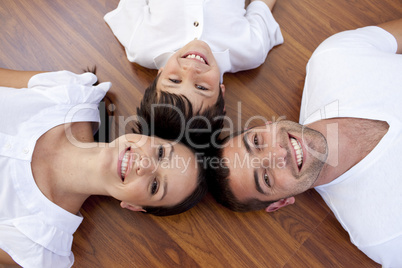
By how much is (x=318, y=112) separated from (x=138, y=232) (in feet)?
2.60

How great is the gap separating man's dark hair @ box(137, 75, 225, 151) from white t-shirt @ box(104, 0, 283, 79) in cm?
19

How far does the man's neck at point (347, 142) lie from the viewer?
0.88m

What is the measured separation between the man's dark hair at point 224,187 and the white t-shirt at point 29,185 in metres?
0.49

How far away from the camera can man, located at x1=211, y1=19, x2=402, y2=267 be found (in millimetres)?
822

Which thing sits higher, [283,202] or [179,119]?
[179,119]

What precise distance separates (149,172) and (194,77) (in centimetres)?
34

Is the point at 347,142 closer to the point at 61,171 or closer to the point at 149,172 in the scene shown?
the point at 149,172

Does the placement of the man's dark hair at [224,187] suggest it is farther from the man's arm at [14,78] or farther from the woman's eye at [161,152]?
the man's arm at [14,78]

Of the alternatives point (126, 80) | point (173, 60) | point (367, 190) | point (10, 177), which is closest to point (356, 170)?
point (367, 190)

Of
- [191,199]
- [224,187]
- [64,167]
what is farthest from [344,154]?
[64,167]

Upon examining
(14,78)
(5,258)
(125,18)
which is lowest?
(5,258)

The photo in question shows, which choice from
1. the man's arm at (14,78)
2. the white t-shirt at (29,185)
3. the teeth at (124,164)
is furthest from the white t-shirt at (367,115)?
the man's arm at (14,78)

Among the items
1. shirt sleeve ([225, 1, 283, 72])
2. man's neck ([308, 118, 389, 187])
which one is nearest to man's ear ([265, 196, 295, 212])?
man's neck ([308, 118, 389, 187])

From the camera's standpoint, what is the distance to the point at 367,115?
87cm
